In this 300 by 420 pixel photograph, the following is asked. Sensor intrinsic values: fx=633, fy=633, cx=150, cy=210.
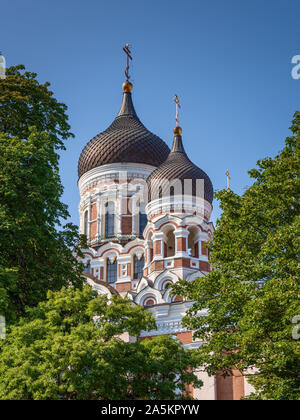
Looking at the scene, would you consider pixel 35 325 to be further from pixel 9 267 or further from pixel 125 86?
pixel 125 86

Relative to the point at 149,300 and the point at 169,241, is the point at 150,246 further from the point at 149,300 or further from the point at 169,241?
the point at 149,300

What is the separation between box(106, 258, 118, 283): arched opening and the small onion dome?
18.8 feet

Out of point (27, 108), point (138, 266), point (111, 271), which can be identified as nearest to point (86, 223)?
point (111, 271)

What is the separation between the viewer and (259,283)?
48.4ft

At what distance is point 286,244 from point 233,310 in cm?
206

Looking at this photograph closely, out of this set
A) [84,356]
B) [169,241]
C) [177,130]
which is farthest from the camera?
[177,130]

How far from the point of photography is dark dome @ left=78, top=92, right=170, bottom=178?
34.8m

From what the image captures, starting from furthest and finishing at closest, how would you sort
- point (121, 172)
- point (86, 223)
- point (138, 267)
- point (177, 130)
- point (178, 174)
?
point (86, 223)
point (121, 172)
point (138, 267)
point (177, 130)
point (178, 174)

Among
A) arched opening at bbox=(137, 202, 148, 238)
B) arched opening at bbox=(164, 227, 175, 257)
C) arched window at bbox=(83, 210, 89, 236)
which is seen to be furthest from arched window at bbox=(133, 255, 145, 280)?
arched window at bbox=(83, 210, 89, 236)

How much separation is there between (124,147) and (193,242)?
25.9 feet

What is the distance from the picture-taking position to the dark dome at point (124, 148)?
114ft

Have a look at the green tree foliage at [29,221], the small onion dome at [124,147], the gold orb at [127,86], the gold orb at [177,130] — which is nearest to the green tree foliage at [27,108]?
the green tree foliage at [29,221]

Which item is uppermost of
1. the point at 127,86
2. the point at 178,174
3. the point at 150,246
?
the point at 127,86

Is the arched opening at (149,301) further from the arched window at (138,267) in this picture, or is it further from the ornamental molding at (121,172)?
the ornamental molding at (121,172)
